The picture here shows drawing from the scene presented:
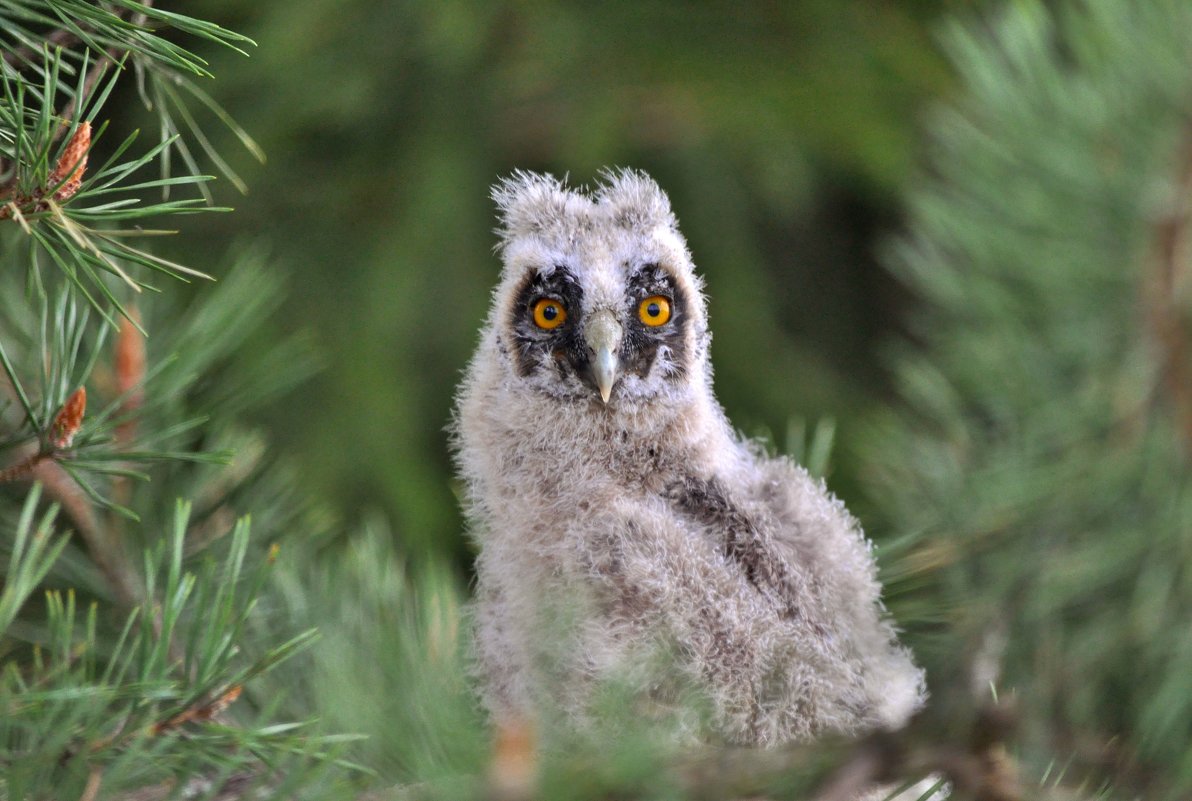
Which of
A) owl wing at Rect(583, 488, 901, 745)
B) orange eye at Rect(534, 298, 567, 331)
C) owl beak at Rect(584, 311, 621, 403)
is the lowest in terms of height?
owl wing at Rect(583, 488, 901, 745)

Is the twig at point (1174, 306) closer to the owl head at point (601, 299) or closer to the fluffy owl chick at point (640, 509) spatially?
the fluffy owl chick at point (640, 509)

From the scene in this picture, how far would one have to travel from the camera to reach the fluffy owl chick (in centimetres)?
119

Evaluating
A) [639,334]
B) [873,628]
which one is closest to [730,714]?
[873,628]

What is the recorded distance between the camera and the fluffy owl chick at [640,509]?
119 cm

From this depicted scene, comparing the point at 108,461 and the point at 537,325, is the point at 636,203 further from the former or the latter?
the point at 108,461

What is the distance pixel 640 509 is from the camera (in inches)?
50.4

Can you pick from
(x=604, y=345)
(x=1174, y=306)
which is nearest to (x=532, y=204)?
(x=604, y=345)

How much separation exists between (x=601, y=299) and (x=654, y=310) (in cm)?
8

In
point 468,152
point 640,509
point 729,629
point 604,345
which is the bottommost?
point 729,629

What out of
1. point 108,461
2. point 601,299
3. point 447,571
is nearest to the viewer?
point 108,461

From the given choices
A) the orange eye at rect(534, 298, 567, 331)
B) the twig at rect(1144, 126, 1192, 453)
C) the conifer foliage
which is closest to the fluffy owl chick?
the orange eye at rect(534, 298, 567, 331)

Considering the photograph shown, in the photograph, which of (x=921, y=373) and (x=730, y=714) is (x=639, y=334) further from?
(x=921, y=373)

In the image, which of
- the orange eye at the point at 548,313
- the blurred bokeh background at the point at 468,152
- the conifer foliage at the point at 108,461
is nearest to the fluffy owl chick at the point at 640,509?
the orange eye at the point at 548,313

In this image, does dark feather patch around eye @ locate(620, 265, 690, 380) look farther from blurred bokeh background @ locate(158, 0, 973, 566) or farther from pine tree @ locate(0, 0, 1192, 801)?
blurred bokeh background @ locate(158, 0, 973, 566)
